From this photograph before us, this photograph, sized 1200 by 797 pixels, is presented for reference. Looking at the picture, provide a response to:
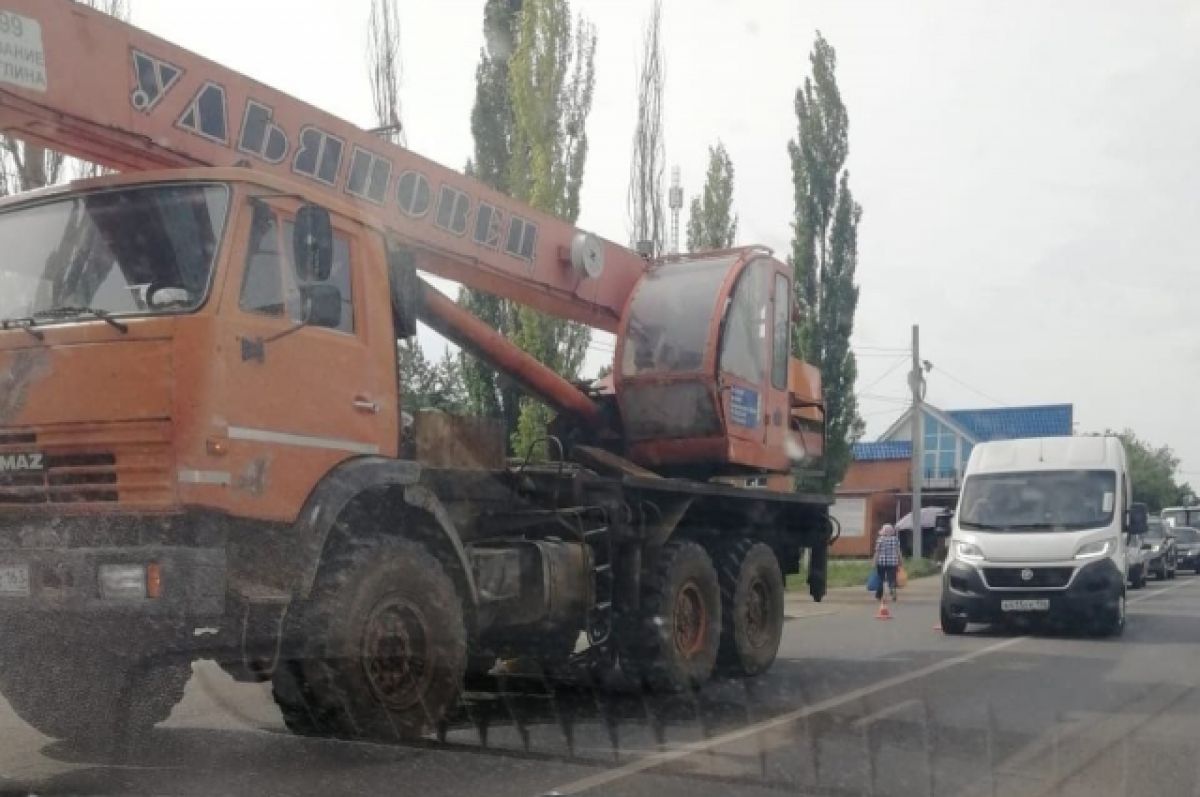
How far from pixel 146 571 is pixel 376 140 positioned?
348 centimetres

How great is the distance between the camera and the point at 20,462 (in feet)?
20.8

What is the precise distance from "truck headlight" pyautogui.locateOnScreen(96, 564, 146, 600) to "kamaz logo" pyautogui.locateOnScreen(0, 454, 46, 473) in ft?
2.45

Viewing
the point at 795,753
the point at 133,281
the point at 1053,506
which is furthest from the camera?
the point at 1053,506

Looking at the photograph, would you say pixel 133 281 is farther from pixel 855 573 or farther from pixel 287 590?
pixel 855 573

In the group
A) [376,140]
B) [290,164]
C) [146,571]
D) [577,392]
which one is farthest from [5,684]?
[577,392]

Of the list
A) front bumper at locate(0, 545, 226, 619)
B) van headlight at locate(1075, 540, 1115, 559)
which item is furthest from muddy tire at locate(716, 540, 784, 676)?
front bumper at locate(0, 545, 226, 619)

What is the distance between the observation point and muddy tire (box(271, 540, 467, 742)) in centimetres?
662

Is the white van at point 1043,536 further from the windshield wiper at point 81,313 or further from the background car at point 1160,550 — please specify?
the background car at point 1160,550

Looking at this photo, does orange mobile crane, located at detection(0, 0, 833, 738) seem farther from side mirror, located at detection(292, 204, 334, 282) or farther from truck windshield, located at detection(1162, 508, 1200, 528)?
truck windshield, located at detection(1162, 508, 1200, 528)

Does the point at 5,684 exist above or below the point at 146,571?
below

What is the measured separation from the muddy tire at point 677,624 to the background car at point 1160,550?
25.8m

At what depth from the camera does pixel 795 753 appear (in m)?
7.45

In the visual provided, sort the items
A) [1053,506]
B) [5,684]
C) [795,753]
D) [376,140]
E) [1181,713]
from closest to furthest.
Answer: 1. [5,684]
2. [795,753]
3. [376,140]
4. [1181,713]
5. [1053,506]

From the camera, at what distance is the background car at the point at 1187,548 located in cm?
4053
